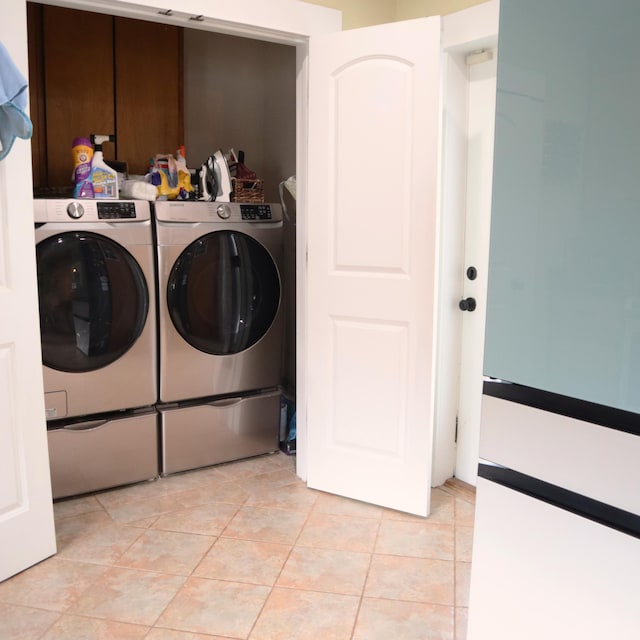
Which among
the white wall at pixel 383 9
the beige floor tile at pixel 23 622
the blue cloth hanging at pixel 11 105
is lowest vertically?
the beige floor tile at pixel 23 622

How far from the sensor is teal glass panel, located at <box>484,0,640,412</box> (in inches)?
41.8

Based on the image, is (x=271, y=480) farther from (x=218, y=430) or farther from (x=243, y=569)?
(x=243, y=569)

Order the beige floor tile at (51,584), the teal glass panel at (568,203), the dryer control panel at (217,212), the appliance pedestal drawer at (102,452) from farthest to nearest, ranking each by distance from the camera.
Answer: the dryer control panel at (217,212) < the appliance pedestal drawer at (102,452) < the beige floor tile at (51,584) < the teal glass panel at (568,203)

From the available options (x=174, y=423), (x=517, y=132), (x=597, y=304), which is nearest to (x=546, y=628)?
(x=597, y=304)

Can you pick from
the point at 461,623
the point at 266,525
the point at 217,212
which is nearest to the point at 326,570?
the point at 266,525

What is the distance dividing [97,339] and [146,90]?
1449mm

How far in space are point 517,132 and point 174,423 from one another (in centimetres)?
229

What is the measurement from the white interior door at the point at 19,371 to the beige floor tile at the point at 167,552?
33 cm

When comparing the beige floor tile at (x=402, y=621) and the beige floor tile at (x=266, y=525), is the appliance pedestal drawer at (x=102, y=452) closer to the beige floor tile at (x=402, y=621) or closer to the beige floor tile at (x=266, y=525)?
the beige floor tile at (x=266, y=525)

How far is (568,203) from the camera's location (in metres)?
1.15

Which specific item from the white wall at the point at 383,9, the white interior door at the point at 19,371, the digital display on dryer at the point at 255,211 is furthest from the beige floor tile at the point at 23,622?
the white wall at the point at 383,9

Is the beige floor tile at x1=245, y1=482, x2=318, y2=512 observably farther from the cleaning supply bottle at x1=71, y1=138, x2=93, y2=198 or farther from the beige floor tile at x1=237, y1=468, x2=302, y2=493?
the cleaning supply bottle at x1=71, y1=138, x2=93, y2=198

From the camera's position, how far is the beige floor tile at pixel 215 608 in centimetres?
199

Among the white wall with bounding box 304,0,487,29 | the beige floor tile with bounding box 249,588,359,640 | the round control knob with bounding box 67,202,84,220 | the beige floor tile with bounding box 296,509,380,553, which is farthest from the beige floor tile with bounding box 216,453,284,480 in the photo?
the white wall with bounding box 304,0,487,29
